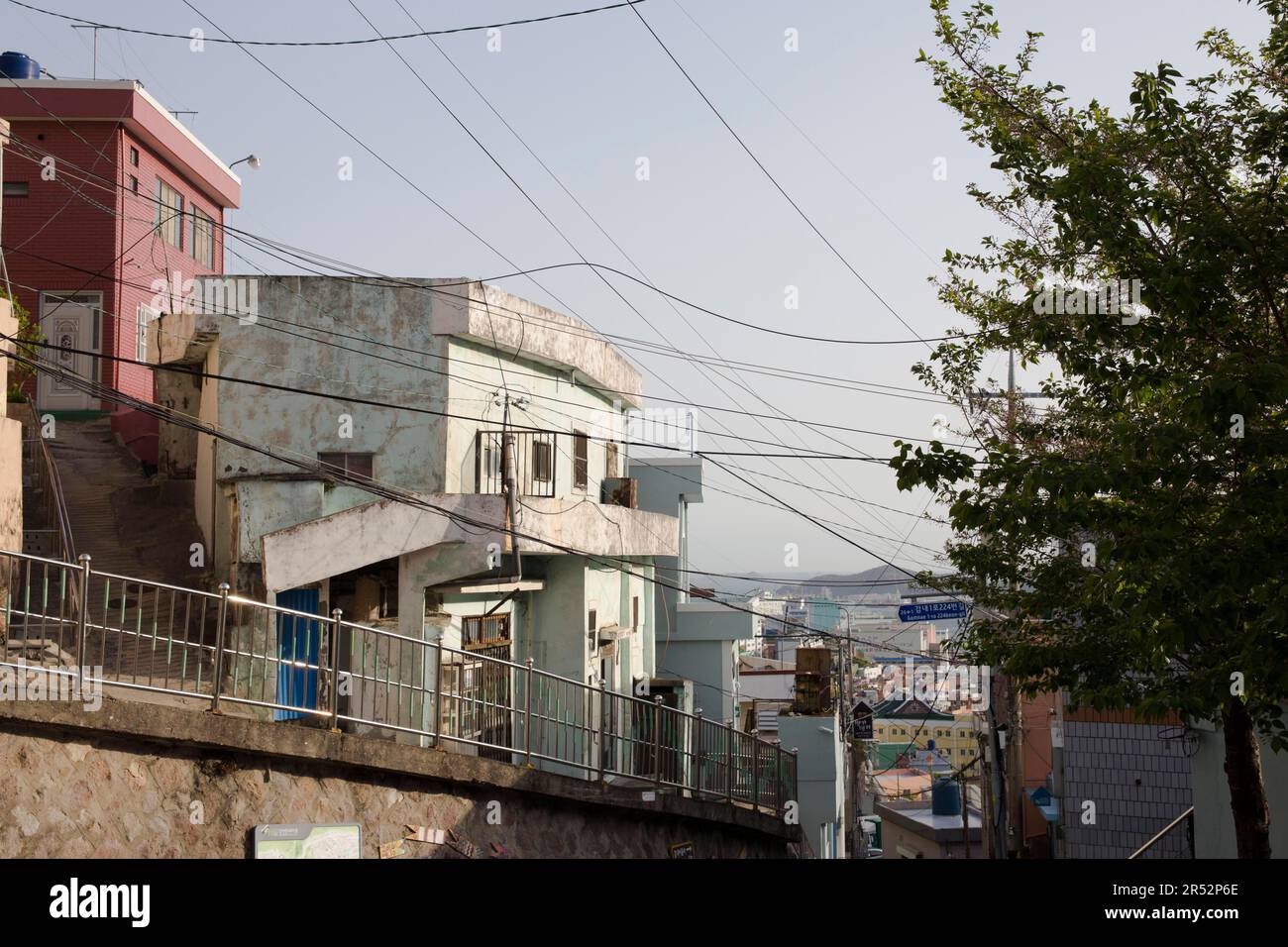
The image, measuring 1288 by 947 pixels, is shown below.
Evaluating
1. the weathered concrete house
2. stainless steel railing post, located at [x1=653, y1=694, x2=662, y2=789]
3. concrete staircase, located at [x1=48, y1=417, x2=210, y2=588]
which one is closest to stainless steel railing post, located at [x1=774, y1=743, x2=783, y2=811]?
the weathered concrete house

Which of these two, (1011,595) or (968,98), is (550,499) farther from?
(968,98)

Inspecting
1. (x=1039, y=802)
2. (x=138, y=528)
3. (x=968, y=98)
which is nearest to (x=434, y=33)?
(x=968, y=98)

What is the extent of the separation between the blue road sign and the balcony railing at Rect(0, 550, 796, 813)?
3.98 meters

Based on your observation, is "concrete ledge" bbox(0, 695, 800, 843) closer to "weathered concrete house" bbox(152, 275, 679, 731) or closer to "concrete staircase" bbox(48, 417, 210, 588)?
"weathered concrete house" bbox(152, 275, 679, 731)

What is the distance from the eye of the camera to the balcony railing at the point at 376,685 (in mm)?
→ 8930

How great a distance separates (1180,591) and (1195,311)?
1.64m

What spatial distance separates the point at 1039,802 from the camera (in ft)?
100.0

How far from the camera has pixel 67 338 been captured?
23.9 m

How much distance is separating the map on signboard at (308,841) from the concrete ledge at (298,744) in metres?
0.53

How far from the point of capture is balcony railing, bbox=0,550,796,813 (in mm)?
8930

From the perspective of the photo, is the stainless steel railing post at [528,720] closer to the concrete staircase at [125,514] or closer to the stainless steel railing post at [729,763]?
the stainless steel railing post at [729,763]

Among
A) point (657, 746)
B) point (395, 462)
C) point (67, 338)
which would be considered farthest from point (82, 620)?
point (67, 338)

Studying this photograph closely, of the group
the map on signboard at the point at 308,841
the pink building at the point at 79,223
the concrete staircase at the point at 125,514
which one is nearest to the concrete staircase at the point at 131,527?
the concrete staircase at the point at 125,514

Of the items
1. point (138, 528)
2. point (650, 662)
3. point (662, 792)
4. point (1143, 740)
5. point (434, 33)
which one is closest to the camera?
point (434, 33)
